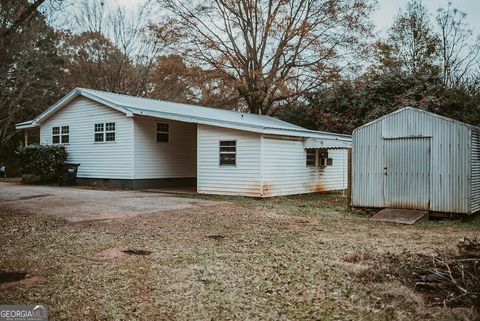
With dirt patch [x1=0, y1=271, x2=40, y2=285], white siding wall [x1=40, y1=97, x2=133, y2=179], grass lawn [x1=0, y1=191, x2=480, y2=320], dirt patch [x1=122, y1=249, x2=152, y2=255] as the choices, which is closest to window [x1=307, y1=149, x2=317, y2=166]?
→ white siding wall [x1=40, y1=97, x2=133, y2=179]

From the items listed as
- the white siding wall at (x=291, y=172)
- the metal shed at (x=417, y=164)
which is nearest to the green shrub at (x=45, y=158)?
the white siding wall at (x=291, y=172)

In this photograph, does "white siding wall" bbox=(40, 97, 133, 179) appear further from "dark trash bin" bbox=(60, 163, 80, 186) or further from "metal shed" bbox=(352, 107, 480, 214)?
"metal shed" bbox=(352, 107, 480, 214)

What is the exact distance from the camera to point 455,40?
89.0 feet

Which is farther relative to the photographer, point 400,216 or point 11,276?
point 400,216

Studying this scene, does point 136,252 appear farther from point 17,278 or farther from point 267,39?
point 267,39

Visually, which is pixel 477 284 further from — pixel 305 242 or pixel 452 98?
pixel 452 98

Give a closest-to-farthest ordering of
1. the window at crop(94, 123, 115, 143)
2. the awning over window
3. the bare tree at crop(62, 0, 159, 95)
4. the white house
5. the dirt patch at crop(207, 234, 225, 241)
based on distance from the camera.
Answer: the dirt patch at crop(207, 234, 225, 241) < the white house < the awning over window < the window at crop(94, 123, 115, 143) < the bare tree at crop(62, 0, 159, 95)

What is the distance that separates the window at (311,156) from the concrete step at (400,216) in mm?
6596

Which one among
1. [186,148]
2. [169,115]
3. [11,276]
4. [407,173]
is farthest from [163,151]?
[11,276]

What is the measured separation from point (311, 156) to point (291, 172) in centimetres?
191

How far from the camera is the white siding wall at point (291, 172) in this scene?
49.2ft

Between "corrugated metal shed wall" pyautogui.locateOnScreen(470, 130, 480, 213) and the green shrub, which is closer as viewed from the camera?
"corrugated metal shed wall" pyautogui.locateOnScreen(470, 130, 480, 213)

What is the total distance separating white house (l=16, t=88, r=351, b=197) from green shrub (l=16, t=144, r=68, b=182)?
2.01 feet

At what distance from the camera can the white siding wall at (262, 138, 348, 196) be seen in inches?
591
